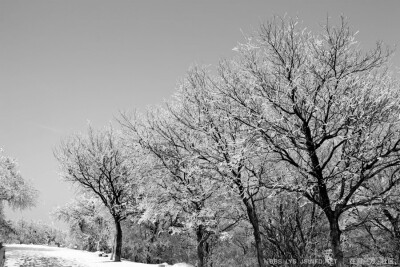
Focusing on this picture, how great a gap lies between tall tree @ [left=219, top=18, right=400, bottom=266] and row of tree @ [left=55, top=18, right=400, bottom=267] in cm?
5

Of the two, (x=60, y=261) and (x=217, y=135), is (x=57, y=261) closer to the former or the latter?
(x=60, y=261)

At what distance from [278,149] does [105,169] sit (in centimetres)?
1535

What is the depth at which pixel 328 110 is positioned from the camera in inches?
378

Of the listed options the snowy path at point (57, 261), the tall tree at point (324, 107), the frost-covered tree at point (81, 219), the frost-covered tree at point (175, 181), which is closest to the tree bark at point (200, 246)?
the frost-covered tree at point (175, 181)

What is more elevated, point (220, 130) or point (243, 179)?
point (220, 130)


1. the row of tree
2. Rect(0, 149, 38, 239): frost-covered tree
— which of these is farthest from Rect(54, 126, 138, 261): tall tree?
Rect(0, 149, 38, 239): frost-covered tree

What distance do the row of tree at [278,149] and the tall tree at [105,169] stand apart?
144mm

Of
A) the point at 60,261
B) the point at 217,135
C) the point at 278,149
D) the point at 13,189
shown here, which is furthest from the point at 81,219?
the point at 278,149

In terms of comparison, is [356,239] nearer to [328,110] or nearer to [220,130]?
[220,130]

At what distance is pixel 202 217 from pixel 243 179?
4.41 meters

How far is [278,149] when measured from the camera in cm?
1093

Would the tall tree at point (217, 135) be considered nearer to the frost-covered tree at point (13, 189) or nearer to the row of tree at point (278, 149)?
the row of tree at point (278, 149)

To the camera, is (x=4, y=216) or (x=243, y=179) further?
(x=4, y=216)

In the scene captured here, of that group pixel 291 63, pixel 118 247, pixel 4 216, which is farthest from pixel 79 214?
pixel 291 63
